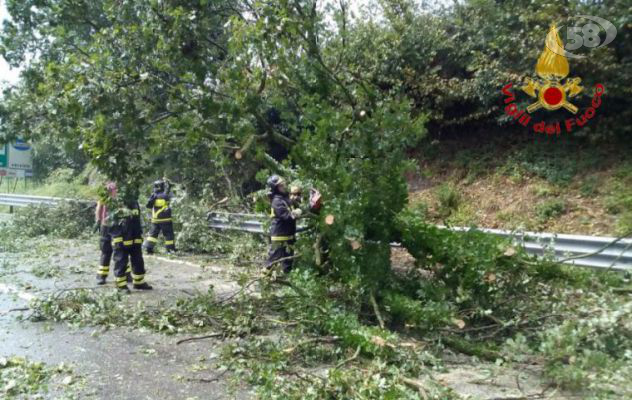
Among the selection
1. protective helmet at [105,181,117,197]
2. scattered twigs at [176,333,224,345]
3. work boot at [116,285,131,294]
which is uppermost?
protective helmet at [105,181,117,197]

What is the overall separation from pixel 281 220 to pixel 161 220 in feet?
12.4

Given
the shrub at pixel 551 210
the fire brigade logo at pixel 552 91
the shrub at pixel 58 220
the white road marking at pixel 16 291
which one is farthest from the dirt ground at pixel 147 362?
the fire brigade logo at pixel 552 91

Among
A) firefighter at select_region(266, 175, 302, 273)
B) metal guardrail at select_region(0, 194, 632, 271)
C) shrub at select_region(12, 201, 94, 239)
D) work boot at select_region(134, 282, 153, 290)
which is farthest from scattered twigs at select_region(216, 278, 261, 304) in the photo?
shrub at select_region(12, 201, 94, 239)

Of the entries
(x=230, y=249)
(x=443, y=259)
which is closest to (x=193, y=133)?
(x=443, y=259)

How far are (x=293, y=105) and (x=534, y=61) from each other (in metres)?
4.75

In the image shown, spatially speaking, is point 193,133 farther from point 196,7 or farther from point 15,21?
point 15,21

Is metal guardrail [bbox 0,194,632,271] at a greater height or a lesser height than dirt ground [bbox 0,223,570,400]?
greater

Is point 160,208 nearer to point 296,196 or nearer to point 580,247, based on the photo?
point 296,196

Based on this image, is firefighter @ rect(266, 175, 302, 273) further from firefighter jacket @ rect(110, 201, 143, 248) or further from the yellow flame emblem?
the yellow flame emblem

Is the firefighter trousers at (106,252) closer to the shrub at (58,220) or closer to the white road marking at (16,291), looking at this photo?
the white road marking at (16,291)

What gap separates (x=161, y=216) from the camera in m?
10.2

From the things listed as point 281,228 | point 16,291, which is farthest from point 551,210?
point 16,291

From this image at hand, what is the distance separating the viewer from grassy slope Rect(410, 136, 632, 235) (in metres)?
8.03

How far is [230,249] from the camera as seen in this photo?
10.0 meters
